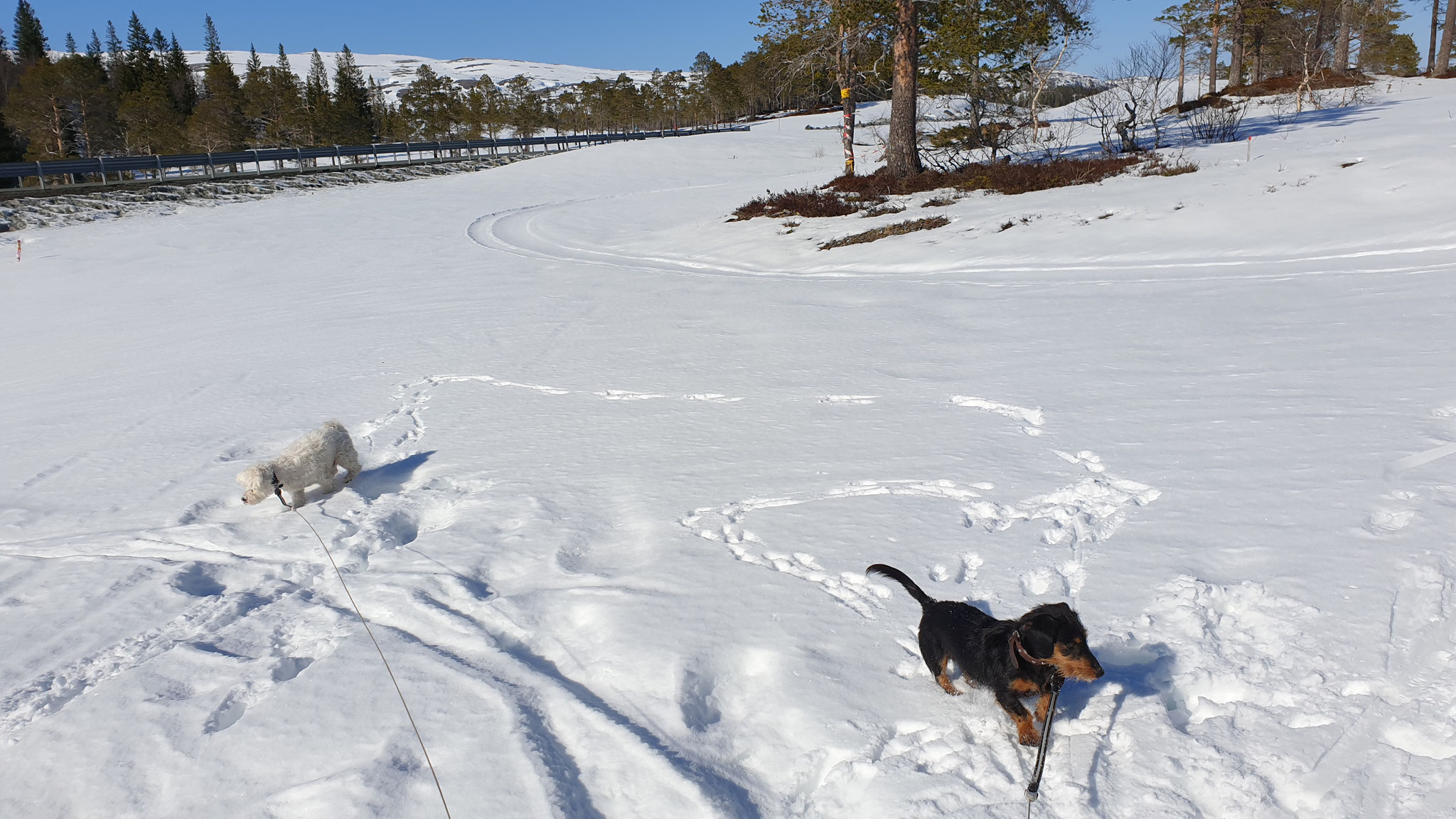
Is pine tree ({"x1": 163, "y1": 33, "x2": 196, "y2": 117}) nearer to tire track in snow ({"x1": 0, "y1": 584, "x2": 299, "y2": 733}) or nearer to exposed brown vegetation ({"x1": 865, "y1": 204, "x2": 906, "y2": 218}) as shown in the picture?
exposed brown vegetation ({"x1": 865, "y1": 204, "x2": 906, "y2": 218})

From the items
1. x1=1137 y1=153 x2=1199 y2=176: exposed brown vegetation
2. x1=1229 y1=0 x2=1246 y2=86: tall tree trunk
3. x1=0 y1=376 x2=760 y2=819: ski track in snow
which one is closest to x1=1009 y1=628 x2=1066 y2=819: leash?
x1=0 y1=376 x2=760 y2=819: ski track in snow

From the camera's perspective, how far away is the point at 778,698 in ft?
9.29

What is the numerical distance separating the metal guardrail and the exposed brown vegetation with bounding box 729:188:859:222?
78.1 feet

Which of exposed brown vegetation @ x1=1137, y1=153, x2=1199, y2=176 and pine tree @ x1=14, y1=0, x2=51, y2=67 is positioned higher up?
pine tree @ x1=14, y1=0, x2=51, y2=67

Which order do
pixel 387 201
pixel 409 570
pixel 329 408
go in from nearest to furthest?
→ pixel 409 570, pixel 329 408, pixel 387 201

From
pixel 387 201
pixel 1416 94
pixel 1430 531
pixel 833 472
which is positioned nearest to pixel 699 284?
pixel 833 472

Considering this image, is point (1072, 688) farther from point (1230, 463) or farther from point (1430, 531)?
point (1230, 463)

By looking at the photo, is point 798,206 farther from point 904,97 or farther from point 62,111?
point 62,111

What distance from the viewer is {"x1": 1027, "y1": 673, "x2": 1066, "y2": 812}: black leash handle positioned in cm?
230

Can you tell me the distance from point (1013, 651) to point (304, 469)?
448cm

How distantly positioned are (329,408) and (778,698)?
5.83m

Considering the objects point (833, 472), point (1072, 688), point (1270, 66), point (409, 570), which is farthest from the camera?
point (1270, 66)

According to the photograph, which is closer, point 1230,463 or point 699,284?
point 1230,463

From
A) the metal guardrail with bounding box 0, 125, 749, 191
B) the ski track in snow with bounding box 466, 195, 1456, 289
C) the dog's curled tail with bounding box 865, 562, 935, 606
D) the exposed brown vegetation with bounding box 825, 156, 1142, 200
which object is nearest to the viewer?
the dog's curled tail with bounding box 865, 562, 935, 606
